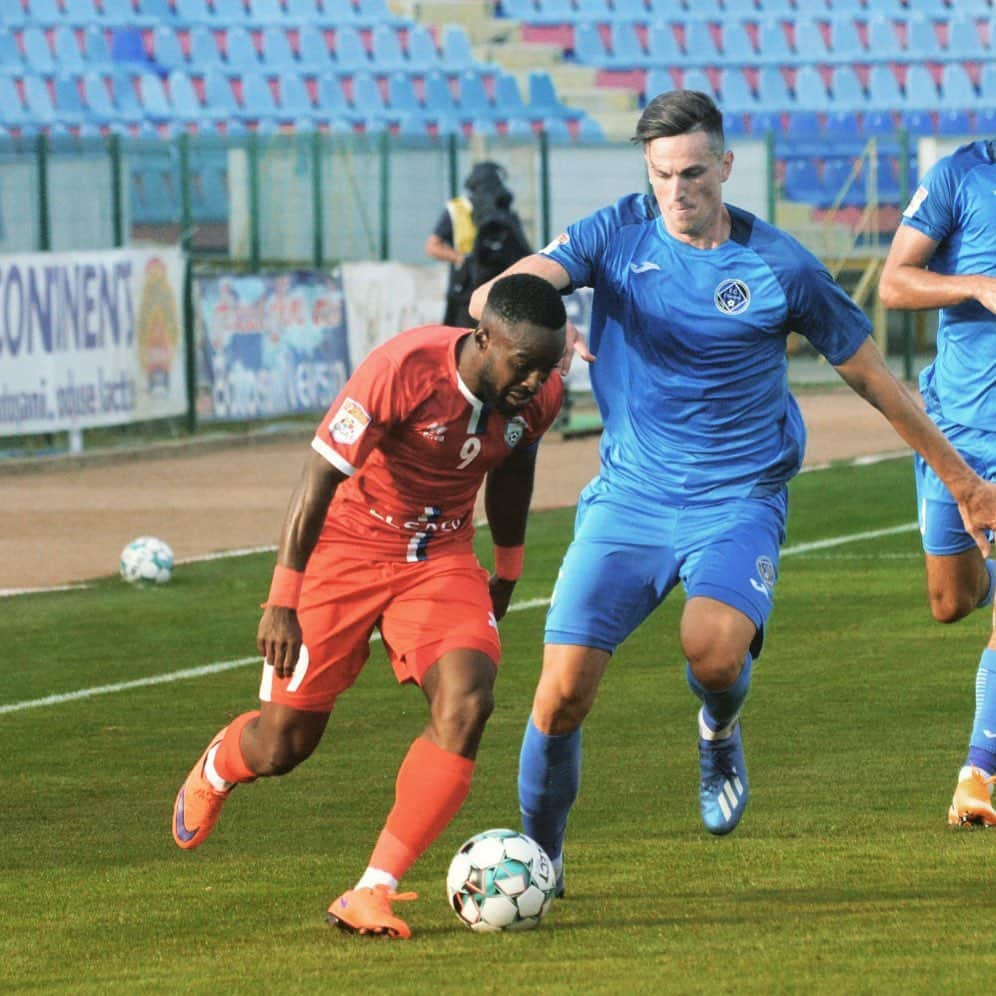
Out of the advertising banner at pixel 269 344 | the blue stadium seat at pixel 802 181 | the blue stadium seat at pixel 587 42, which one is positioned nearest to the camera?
the advertising banner at pixel 269 344

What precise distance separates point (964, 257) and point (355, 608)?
2402mm

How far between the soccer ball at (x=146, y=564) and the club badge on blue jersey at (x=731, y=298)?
6986 mm

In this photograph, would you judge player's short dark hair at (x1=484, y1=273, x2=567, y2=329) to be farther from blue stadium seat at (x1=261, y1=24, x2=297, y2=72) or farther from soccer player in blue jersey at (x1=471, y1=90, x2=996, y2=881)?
blue stadium seat at (x1=261, y1=24, x2=297, y2=72)

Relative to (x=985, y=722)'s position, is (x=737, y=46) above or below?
below

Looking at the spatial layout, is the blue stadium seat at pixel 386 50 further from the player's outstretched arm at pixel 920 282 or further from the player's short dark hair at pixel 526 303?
the player's short dark hair at pixel 526 303

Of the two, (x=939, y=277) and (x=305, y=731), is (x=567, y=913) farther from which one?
(x=939, y=277)

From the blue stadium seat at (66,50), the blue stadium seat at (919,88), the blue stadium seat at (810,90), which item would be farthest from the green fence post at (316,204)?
the blue stadium seat at (919,88)

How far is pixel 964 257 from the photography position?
23.8 ft

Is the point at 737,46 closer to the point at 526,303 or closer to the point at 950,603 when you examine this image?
the point at 950,603

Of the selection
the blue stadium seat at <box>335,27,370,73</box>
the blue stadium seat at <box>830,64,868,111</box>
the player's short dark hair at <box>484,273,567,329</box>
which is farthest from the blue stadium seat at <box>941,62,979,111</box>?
the player's short dark hair at <box>484,273,567,329</box>

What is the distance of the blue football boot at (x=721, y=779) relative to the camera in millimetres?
6484

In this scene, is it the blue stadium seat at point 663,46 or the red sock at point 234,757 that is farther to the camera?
the blue stadium seat at point 663,46

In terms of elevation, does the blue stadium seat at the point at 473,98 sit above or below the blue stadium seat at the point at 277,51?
below

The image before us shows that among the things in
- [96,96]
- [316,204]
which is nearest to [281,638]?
[316,204]
